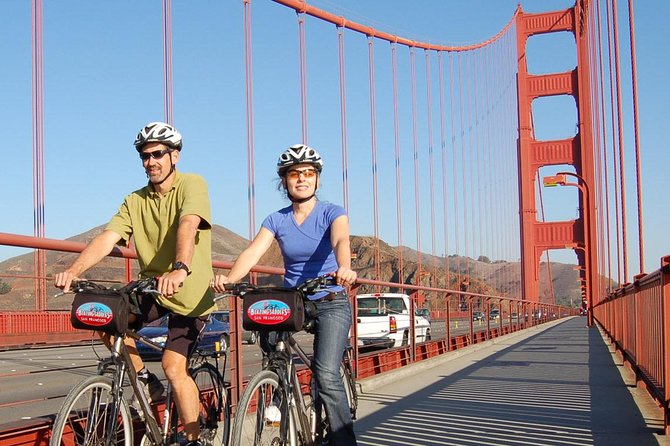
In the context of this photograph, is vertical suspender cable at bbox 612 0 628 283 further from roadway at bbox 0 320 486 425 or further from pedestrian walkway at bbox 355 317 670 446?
pedestrian walkway at bbox 355 317 670 446

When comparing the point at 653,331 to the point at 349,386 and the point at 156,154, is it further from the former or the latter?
the point at 156,154

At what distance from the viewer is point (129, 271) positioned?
205 inches

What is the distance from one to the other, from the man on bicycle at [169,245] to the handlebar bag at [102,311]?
21 cm

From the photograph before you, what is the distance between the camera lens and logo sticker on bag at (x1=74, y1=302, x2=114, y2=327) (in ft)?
11.7

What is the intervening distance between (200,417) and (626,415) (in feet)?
11.3

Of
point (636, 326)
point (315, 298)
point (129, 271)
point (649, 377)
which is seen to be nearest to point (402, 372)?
point (636, 326)

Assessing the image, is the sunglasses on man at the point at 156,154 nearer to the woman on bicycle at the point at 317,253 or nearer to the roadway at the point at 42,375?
the woman on bicycle at the point at 317,253

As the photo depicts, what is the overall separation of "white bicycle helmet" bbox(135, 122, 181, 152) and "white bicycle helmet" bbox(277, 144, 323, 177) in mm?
511

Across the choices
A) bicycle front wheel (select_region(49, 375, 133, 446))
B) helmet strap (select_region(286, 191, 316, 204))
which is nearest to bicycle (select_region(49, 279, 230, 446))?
bicycle front wheel (select_region(49, 375, 133, 446))

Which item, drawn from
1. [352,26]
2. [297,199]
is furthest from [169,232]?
[352,26]

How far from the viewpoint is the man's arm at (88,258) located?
3.67 meters

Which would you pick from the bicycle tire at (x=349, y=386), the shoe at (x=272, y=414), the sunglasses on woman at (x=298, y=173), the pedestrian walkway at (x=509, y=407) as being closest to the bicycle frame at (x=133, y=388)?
the shoe at (x=272, y=414)

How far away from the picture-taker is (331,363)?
4211 mm

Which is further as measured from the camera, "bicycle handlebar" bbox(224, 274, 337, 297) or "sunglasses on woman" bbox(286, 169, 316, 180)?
"sunglasses on woman" bbox(286, 169, 316, 180)
